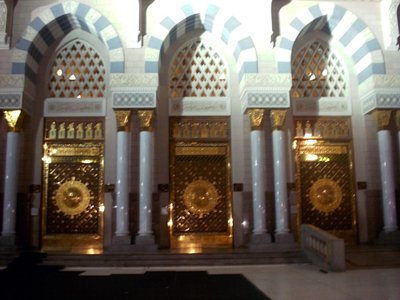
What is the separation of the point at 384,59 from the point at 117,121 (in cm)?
529

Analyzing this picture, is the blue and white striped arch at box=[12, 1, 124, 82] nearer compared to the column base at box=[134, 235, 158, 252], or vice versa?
the column base at box=[134, 235, 158, 252]

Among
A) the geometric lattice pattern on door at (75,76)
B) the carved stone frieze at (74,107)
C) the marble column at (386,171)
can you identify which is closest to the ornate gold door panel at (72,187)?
the carved stone frieze at (74,107)

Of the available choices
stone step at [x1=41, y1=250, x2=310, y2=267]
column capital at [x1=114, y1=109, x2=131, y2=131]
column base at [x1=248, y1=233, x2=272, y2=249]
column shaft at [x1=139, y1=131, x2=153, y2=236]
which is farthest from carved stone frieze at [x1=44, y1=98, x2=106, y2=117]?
column base at [x1=248, y1=233, x2=272, y2=249]

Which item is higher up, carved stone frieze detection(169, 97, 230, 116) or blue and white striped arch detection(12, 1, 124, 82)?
blue and white striped arch detection(12, 1, 124, 82)

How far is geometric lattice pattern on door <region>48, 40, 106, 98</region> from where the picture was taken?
9047 mm

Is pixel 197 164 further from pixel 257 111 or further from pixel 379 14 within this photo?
pixel 379 14

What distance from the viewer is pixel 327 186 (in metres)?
9.06

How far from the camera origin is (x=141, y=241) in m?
7.89

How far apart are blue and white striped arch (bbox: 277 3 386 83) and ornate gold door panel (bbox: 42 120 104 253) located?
13.0 ft

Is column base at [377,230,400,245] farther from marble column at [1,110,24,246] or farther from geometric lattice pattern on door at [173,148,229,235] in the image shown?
Answer: marble column at [1,110,24,246]

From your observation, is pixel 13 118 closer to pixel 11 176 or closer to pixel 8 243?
pixel 11 176

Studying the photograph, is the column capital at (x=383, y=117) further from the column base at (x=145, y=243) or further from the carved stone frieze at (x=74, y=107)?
the carved stone frieze at (x=74, y=107)

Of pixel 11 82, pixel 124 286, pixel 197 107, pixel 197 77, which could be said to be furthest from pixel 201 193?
pixel 11 82

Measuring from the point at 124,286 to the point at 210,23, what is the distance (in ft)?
18.3
